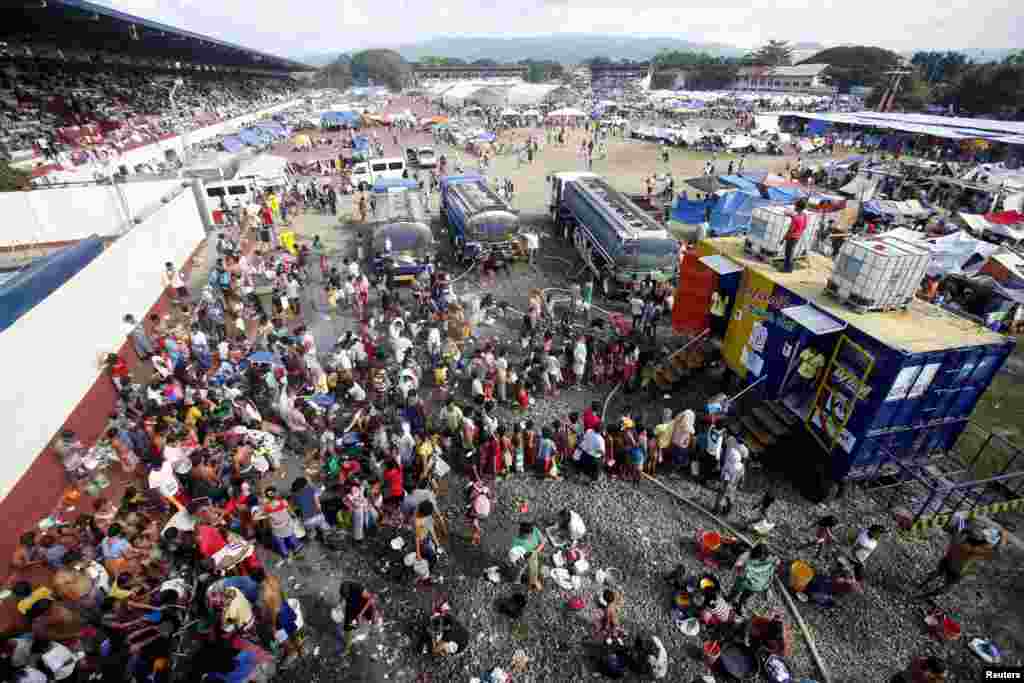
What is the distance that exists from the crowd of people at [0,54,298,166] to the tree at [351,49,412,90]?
90036 mm

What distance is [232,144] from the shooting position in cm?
3938

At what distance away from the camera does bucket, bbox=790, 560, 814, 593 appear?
720 centimetres

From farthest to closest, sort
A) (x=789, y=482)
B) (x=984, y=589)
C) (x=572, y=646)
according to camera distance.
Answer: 1. (x=789, y=482)
2. (x=984, y=589)
3. (x=572, y=646)

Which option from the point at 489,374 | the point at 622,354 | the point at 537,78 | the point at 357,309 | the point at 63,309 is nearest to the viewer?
the point at 63,309

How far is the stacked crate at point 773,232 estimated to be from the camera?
10758 millimetres

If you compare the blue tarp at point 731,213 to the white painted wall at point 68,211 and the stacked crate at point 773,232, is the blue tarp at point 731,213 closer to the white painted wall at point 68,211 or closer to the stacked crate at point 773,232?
the stacked crate at point 773,232

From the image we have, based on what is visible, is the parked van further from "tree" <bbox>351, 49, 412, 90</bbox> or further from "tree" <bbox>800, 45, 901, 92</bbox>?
"tree" <bbox>351, 49, 412, 90</bbox>

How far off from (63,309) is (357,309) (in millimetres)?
7186

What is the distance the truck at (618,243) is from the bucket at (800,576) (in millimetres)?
9652

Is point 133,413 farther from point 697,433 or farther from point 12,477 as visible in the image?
point 697,433

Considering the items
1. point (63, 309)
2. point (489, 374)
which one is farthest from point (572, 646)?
point (63, 309)

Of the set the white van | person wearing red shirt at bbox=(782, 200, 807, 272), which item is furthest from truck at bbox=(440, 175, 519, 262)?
the white van

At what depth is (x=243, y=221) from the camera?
2339 cm

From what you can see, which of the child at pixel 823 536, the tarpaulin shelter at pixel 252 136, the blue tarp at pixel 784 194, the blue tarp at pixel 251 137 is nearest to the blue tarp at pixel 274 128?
the tarpaulin shelter at pixel 252 136
